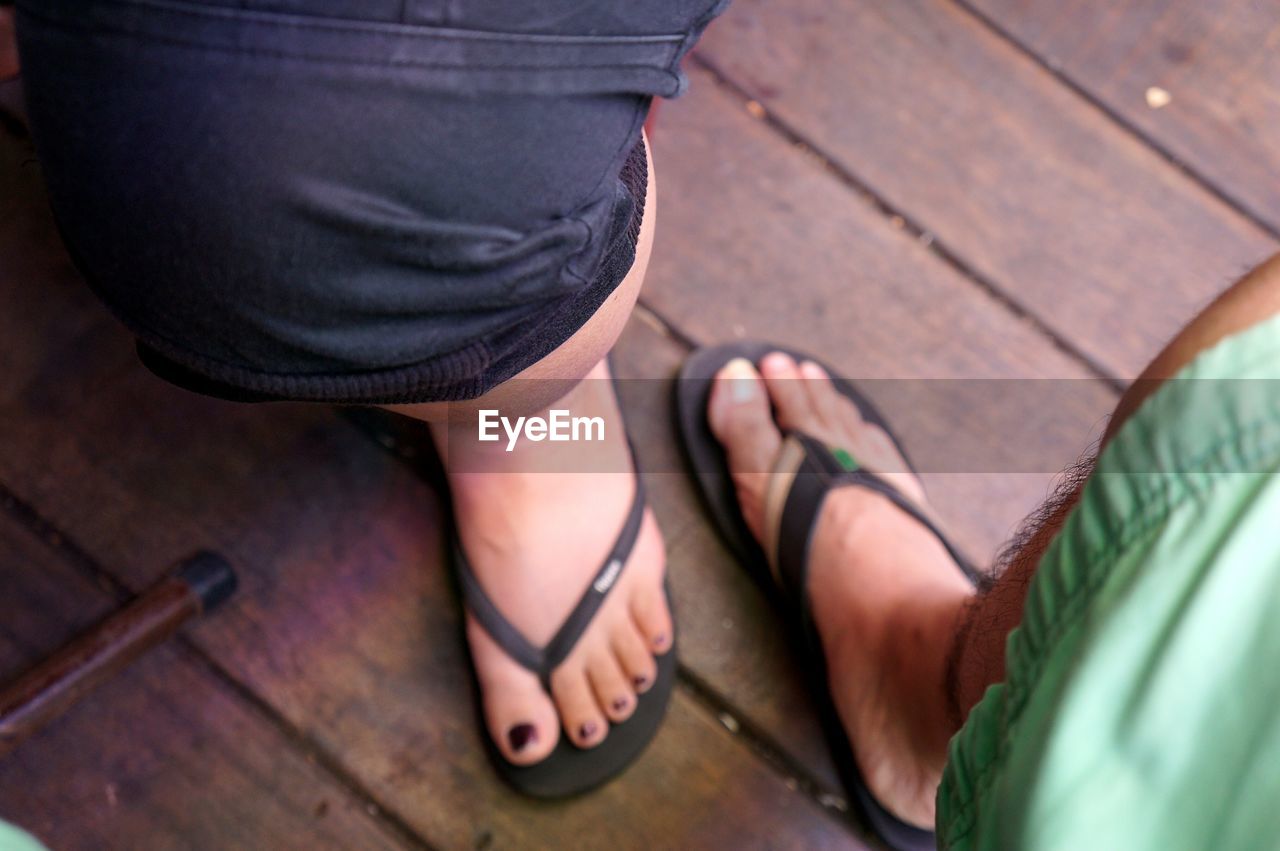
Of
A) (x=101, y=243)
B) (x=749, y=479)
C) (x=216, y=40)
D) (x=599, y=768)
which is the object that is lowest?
(x=599, y=768)

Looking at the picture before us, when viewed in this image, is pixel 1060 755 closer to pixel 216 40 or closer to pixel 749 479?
pixel 216 40

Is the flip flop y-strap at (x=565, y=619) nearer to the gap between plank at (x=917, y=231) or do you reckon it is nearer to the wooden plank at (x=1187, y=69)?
the gap between plank at (x=917, y=231)

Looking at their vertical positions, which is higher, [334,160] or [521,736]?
[334,160]

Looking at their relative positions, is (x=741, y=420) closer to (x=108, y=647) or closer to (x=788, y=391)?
(x=788, y=391)

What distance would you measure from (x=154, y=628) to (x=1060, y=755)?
0.66 m

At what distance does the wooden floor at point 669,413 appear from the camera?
75 cm

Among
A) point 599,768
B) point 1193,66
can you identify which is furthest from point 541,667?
point 1193,66

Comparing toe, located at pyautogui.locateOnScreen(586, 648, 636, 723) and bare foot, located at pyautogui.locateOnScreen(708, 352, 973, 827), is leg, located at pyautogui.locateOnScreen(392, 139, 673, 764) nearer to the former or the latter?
toe, located at pyautogui.locateOnScreen(586, 648, 636, 723)

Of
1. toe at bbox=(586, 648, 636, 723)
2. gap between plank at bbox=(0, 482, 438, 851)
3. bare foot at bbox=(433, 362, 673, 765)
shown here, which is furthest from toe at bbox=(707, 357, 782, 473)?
gap between plank at bbox=(0, 482, 438, 851)

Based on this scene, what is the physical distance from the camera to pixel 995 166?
91cm

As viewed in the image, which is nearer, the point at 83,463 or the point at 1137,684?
the point at 1137,684

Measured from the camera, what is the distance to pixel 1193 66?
0.93 metres

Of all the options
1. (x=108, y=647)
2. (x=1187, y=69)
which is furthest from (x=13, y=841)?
(x=1187, y=69)

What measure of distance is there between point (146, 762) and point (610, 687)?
38 centimetres
